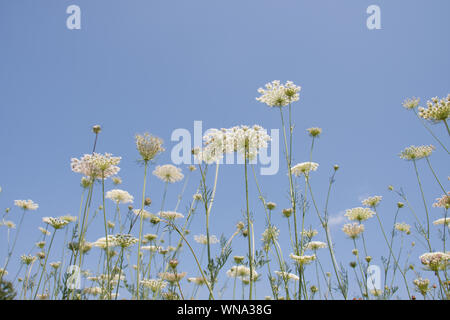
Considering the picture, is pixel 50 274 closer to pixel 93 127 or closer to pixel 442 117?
pixel 93 127

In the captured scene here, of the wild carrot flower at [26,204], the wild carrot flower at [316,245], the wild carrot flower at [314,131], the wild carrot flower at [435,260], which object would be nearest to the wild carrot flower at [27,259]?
the wild carrot flower at [26,204]

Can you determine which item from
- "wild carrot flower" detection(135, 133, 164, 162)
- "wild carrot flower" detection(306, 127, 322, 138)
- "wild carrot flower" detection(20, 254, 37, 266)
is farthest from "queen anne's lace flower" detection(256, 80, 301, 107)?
"wild carrot flower" detection(20, 254, 37, 266)

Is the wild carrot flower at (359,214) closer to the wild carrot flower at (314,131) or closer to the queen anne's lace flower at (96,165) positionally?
the wild carrot flower at (314,131)

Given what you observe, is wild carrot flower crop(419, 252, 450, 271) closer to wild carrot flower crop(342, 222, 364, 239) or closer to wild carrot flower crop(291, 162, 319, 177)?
wild carrot flower crop(342, 222, 364, 239)

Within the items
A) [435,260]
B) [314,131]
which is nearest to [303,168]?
[314,131]

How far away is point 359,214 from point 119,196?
426 centimetres

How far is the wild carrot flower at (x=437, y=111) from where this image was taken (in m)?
4.20

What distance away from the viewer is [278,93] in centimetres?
471

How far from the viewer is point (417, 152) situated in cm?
543

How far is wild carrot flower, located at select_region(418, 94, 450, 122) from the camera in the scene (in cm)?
420

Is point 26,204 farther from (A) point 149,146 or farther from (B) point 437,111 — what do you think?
(B) point 437,111
